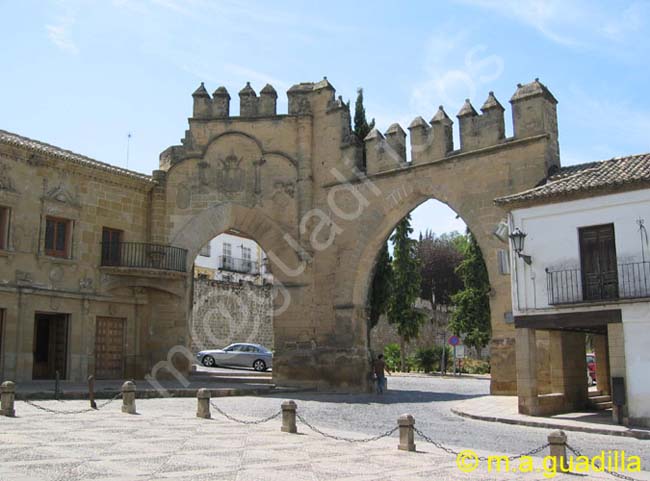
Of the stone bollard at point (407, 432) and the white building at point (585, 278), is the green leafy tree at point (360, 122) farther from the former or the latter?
the stone bollard at point (407, 432)

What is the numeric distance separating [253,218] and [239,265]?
25.3m

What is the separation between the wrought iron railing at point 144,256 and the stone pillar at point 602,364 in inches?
455

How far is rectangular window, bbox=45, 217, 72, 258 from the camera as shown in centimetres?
1936

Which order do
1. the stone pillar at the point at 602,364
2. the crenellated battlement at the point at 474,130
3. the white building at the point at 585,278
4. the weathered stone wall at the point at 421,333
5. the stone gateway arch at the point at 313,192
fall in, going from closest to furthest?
the white building at the point at 585,278 → the crenellated battlement at the point at 474,130 → the stone pillar at the point at 602,364 → the stone gateway arch at the point at 313,192 → the weathered stone wall at the point at 421,333

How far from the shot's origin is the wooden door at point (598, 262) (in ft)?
44.2

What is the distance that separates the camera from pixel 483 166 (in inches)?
722

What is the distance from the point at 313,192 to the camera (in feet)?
70.8

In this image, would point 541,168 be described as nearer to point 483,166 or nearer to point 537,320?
point 483,166

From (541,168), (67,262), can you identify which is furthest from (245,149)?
(541,168)

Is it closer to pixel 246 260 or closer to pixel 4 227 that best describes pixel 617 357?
pixel 4 227

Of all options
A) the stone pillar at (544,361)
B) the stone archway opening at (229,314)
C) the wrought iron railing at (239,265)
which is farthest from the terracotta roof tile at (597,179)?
the wrought iron railing at (239,265)

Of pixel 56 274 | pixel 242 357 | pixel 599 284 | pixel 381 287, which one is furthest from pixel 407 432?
pixel 242 357

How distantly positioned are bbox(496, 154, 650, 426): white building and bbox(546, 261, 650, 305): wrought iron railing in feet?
0.06

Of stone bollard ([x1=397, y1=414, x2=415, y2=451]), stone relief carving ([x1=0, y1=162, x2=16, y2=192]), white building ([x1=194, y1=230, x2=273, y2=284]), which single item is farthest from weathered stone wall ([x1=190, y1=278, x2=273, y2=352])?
stone bollard ([x1=397, y1=414, x2=415, y2=451])
